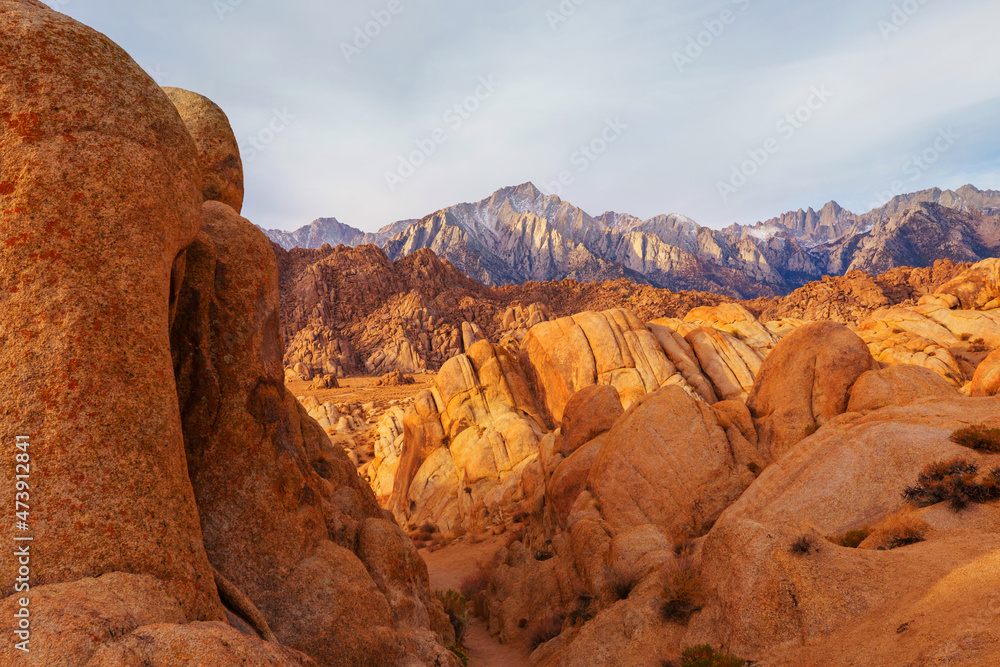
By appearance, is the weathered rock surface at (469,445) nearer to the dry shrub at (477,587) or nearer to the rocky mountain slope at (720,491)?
the rocky mountain slope at (720,491)

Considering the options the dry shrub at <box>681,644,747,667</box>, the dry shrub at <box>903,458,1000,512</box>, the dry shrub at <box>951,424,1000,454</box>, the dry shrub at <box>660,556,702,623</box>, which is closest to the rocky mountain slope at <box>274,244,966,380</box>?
the dry shrub at <box>951,424,1000,454</box>

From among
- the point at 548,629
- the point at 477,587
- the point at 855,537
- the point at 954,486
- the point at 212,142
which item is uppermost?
the point at 212,142

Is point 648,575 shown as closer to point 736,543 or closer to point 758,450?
point 736,543

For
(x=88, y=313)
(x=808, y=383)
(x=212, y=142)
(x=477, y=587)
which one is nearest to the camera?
(x=88, y=313)

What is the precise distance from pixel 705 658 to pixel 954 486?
5.85 metres

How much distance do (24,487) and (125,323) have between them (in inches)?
70.2

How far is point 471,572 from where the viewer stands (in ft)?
68.4

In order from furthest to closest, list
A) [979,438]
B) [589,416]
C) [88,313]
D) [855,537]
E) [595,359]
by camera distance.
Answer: [595,359] → [589,416] → [979,438] → [855,537] → [88,313]

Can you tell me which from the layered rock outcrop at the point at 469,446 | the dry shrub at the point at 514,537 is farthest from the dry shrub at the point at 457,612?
the layered rock outcrop at the point at 469,446

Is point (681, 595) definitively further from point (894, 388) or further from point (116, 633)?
point (894, 388)

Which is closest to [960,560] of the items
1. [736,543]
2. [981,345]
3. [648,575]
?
[736,543]

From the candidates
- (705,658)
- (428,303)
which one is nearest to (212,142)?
(705,658)

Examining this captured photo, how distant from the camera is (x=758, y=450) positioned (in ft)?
56.4

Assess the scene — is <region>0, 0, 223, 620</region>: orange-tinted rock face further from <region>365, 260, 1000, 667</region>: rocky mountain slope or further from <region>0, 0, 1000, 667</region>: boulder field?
<region>365, 260, 1000, 667</region>: rocky mountain slope
